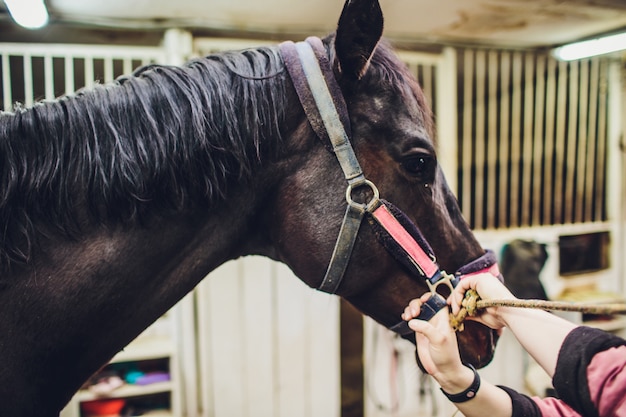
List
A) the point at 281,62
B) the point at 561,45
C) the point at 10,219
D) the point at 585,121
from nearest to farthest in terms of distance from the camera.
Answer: the point at 10,219 → the point at 281,62 → the point at 561,45 → the point at 585,121

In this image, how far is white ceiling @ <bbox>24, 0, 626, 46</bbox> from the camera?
2008mm

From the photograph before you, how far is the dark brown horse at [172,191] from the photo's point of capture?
2.32 ft

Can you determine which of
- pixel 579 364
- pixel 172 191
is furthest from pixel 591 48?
pixel 172 191

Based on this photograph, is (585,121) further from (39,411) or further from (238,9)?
(39,411)

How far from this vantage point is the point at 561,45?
2.81 meters

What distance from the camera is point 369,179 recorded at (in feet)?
2.79

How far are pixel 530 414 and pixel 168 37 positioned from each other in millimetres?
2228

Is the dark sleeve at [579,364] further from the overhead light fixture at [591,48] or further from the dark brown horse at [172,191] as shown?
the overhead light fixture at [591,48]

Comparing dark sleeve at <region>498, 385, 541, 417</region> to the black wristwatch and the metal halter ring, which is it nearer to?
the black wristwatch

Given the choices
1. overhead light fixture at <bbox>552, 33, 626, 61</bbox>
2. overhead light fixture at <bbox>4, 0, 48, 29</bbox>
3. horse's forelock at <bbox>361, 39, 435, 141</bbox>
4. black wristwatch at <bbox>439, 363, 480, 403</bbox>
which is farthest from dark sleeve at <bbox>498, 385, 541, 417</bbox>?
overhead light fixture at <bbox>552, 33, 626, 61</bbox>

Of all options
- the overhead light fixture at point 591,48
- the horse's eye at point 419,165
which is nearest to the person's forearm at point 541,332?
the horse's eye at point 419,165

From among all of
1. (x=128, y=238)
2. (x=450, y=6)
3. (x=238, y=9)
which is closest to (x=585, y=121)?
(x=450, y=6)

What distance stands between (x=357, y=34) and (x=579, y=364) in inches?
26.3

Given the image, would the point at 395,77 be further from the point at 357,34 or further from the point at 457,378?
the point at 457,378
